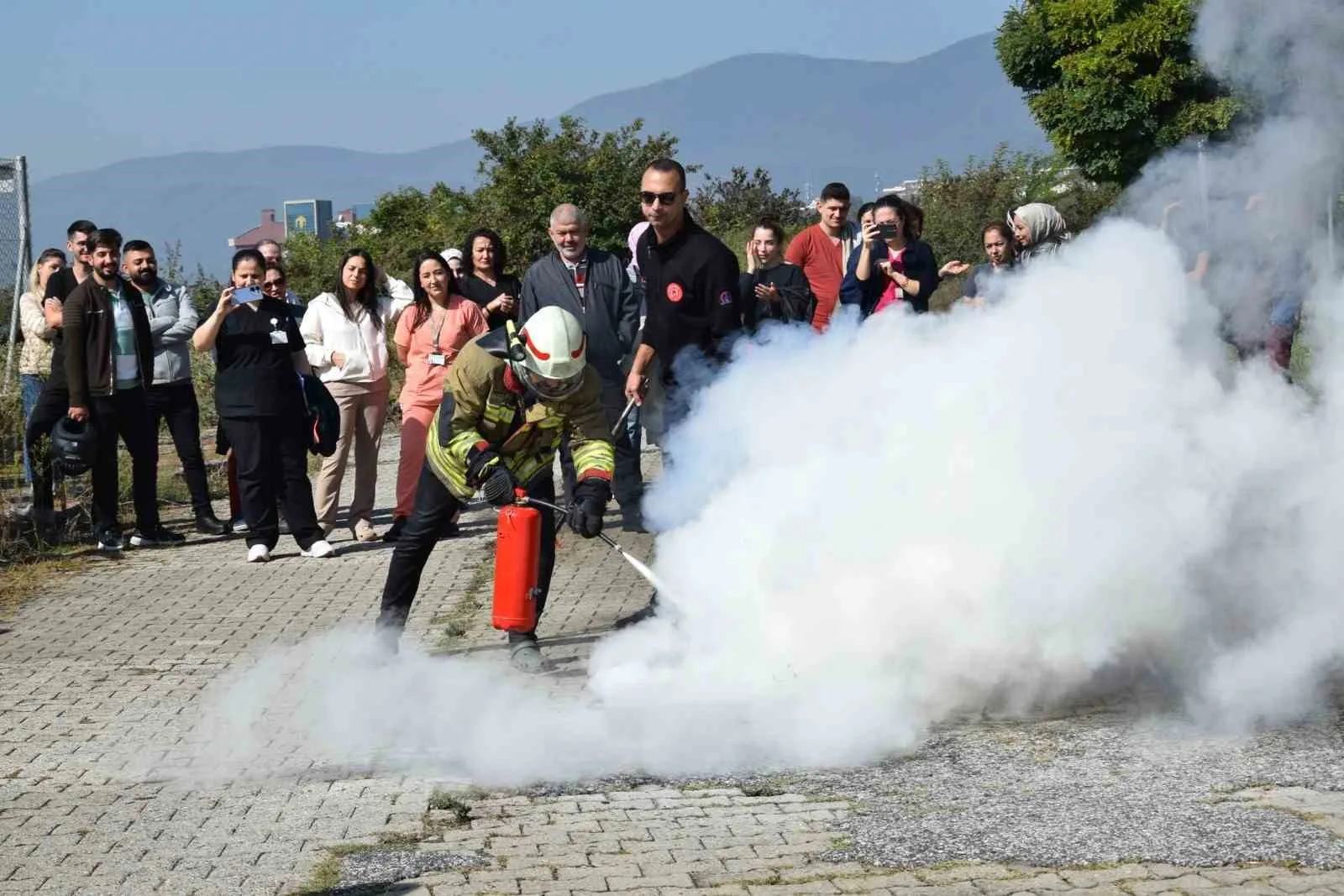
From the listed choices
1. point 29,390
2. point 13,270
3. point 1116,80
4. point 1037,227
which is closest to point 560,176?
point 1116,80

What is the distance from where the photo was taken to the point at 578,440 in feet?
25.6

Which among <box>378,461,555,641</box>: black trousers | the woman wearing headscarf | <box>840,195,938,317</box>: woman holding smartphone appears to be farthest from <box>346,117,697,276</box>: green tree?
<box>378,461,555,641</box>: black trousers

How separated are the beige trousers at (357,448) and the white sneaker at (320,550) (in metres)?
0.55

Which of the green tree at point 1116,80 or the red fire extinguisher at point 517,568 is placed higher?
the green tree at point 1116,80

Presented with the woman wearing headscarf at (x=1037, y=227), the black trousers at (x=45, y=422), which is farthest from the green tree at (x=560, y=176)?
the woman wearing headscarf at (x=1037, y=227)

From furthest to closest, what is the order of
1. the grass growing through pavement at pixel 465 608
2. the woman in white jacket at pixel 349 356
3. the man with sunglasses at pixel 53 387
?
the woman in white jacket at pixel 349 356 < the man with sunglasses at pixel 53 387 < the grass growing through pavement at pixel 465 608

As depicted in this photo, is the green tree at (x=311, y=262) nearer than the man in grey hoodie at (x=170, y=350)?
No

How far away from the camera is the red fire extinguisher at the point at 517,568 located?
291 inches

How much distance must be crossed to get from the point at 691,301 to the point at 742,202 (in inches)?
1053

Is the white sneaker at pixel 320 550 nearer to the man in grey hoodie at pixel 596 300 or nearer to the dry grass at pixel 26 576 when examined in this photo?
the dry grass at pixel 26 576

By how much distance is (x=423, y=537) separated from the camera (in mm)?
7938

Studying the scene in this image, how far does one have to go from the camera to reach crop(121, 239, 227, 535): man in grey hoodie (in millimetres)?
12312

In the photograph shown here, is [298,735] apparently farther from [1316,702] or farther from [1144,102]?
[1144,102]

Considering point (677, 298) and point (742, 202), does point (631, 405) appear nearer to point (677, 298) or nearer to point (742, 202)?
point (677, 298)
